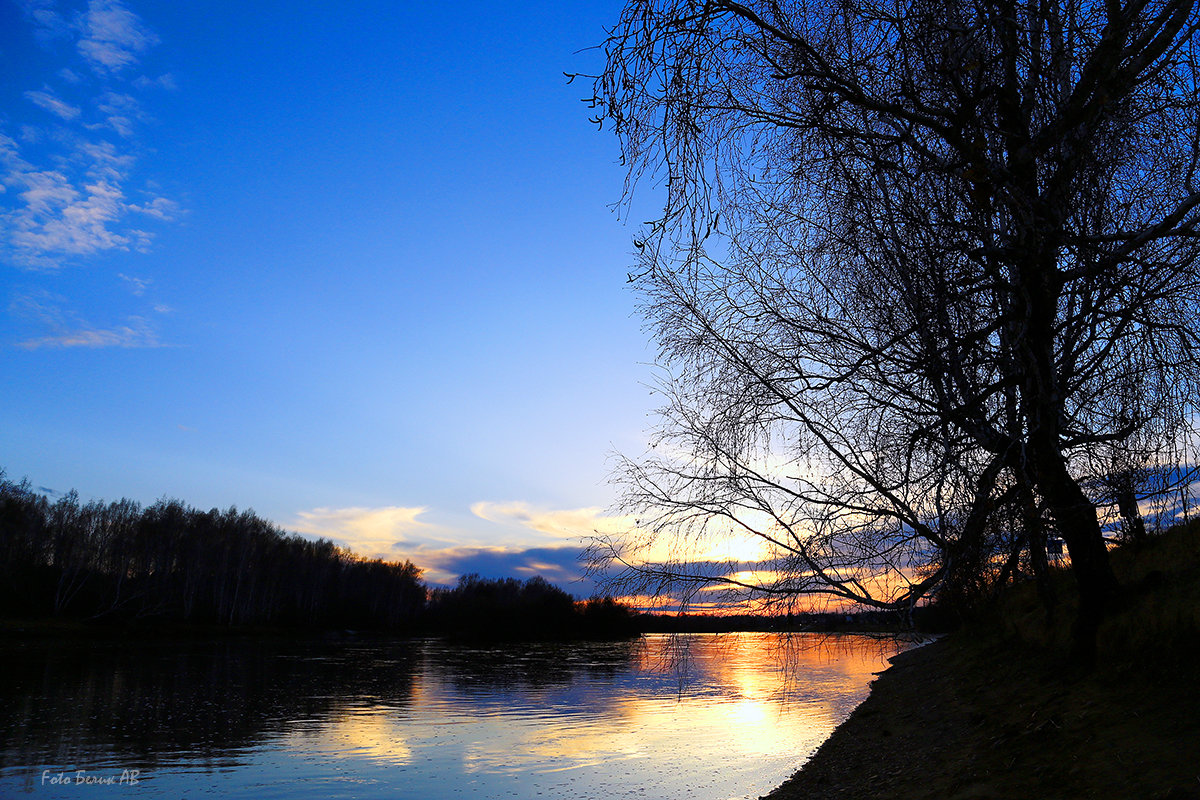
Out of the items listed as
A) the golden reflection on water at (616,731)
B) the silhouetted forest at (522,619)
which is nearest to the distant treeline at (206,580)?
the silhouetted forest at (522,619)

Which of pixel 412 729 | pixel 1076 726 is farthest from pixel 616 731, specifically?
pixel 1076 726

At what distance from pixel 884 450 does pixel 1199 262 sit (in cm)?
248

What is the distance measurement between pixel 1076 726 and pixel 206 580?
8354cm

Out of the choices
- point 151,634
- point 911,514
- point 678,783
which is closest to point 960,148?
point 911,514

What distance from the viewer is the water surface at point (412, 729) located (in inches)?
478

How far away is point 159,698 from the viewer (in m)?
22.8

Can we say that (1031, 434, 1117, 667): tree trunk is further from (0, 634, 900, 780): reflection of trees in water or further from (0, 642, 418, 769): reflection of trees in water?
(0, 642, 418, 769): reflection of trees in water

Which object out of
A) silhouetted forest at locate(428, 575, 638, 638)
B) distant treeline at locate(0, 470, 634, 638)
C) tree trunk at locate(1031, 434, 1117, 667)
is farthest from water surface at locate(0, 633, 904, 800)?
silhouetted forest at locate(428, 575, 638, 638)

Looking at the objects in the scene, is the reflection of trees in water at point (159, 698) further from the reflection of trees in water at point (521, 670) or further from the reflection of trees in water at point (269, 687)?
the reflection of trees in water at point (521, 670)

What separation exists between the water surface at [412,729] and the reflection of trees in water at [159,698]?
0.09 m

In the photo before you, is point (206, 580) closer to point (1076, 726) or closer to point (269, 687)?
point (269, 687)

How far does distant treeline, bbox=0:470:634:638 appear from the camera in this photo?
58.8 metres

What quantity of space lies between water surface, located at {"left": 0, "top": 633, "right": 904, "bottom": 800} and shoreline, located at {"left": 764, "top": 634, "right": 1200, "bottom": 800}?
1462mm

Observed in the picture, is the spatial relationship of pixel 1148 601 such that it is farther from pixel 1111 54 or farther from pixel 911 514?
pixel 1111 54
